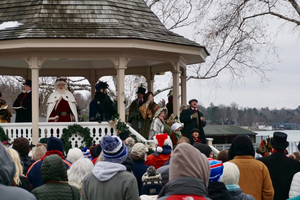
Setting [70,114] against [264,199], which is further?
[70,114]

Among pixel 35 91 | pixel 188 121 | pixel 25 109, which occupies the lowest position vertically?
pixel 188 121

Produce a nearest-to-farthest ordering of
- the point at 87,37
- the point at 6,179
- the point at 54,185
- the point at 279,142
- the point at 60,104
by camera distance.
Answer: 1. the point at 6,179
2. the point at 54,185
3. the point at 279,142
4. the point at 87,37
5. the point at 60,104

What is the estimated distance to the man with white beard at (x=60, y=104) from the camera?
14062mm

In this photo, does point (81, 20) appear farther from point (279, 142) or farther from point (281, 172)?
point (281, 172)

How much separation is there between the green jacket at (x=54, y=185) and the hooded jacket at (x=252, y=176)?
2.15m

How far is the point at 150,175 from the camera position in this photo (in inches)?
245

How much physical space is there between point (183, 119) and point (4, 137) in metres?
5.16

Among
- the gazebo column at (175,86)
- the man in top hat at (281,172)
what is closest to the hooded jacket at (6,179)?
the man in top hat at (281,172)

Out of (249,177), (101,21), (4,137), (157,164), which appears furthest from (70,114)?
(249,177)

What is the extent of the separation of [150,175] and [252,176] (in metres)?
1.29

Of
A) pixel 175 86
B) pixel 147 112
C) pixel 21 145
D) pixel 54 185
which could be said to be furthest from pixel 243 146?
pixel 175 86

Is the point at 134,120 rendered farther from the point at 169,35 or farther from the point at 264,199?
the point at 264,199

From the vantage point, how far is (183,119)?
47.4 ft

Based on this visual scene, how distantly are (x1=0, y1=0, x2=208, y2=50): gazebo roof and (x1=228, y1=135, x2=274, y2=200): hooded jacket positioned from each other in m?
7.73
